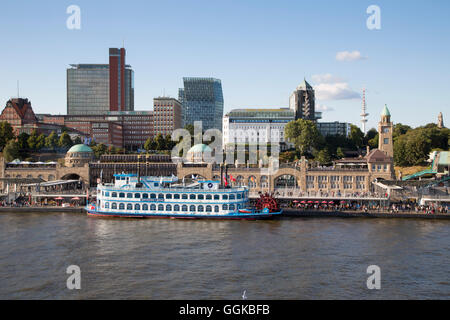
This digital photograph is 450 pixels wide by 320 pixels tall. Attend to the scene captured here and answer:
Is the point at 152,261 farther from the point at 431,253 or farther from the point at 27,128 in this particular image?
the point at 27,128

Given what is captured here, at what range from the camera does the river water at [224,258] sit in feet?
138

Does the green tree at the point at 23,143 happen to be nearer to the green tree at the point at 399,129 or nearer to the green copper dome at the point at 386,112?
the green copper dome at the point at 386,112

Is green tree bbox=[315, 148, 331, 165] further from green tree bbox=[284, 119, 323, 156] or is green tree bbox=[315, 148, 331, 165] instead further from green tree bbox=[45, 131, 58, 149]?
green tree bbox=[45, 131, 58, 149]

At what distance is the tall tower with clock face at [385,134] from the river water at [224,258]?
127ft

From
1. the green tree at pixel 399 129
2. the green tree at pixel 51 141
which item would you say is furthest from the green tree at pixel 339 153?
the green tree at pixel 51 141

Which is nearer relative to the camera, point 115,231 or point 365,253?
point 365,253

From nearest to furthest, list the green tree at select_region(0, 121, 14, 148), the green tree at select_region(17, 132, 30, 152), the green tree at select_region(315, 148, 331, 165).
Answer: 1. the green tree at select_region(315, 148, 331, 165)
2. the green tree at select_region(0, 121, 14, 148)
3. the green tree at select_region(17, 132, 30, 152)

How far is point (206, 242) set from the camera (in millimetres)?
60219

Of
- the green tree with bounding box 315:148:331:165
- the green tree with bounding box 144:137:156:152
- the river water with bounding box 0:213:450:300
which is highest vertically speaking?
the green tree with bounding box 144:137:156:152

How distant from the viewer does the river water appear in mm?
42156

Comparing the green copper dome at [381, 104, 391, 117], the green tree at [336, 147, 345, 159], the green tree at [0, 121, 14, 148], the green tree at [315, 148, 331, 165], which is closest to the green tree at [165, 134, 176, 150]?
the green tree at [0, 121, 14, 148]

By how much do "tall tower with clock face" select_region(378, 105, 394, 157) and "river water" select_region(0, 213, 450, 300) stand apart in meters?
38.6
